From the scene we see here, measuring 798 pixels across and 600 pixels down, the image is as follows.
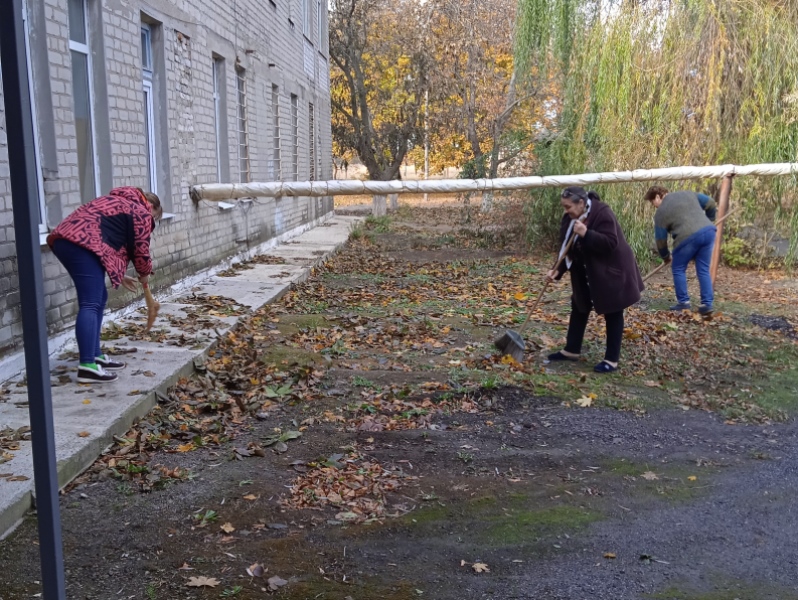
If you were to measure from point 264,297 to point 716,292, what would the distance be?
6597 millimetres

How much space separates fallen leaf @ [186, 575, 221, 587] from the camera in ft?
10.7

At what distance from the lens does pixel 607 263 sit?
6.70 meters

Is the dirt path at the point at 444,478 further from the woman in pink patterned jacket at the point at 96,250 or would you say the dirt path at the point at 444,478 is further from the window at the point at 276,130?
the window at the point at 276,130

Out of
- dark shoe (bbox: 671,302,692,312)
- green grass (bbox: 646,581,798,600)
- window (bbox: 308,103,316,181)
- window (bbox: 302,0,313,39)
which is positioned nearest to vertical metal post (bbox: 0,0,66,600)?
green grass (bbox: 646,581,798,600)

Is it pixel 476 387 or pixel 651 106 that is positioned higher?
pixel 651 106

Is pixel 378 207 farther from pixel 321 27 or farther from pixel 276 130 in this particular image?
pixel 276 130

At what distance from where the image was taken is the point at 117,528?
12.4 ft

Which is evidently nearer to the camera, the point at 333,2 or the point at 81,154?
the point at 81,154

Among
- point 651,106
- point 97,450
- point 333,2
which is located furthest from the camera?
point 333,2

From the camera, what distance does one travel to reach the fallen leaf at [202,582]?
3262mm

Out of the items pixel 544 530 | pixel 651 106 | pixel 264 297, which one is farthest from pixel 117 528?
pixel 651 106

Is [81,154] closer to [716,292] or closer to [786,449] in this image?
[786,449]

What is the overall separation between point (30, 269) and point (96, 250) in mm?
3836

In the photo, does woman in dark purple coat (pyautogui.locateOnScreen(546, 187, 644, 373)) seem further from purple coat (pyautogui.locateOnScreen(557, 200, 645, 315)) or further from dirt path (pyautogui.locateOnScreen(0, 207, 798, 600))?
dirt path (pyautogui.locateOnScreen(0, 207, 798, 600))
